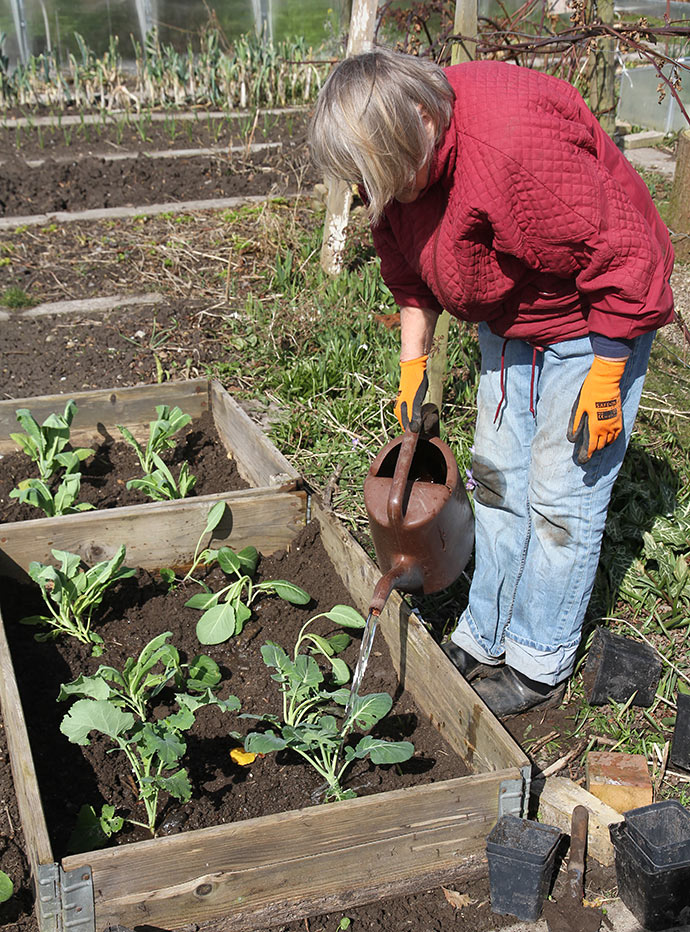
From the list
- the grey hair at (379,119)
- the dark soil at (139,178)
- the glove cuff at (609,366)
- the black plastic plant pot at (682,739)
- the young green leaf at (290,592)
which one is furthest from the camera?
the dark soil at (139,178)

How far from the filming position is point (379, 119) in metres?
1.80

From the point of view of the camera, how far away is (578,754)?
2447 mm

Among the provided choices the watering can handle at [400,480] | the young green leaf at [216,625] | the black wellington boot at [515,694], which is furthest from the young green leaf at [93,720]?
the black wellington boot at [515,694]

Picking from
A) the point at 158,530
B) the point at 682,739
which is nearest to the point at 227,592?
the point at 158,530

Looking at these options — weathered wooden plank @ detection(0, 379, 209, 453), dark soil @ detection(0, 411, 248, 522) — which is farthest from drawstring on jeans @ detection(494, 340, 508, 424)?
weathered wooden plank @ detection(0, 379, 209, 453)

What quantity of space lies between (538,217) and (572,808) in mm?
1329

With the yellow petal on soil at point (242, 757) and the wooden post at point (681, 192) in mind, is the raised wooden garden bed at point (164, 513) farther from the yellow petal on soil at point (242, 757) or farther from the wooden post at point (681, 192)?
the wooden post at point (681, 192)

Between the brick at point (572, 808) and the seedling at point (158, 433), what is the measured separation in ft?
6.08

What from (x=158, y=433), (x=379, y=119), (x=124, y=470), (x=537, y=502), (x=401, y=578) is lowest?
(x=124, y=470)

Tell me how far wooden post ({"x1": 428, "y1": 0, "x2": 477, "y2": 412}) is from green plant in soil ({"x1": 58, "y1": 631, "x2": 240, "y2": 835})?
1.28 meters

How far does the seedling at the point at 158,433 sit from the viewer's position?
3473mm

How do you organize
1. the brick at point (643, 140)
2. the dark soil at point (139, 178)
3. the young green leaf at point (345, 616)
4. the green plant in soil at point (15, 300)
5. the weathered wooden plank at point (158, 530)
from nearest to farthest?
the young green leaf at point (345, 616) < the weathered wooden plank at point (158, 530) < the green plant in soil at point (15, 300) < the dark soil at point (139, 178) < the brick at point (643, 140)

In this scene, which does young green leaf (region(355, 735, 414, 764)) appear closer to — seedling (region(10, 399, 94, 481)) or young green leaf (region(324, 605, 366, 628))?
young green leaf (region(324, 605, 366, 628))

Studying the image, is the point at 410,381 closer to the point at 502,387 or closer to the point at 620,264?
the point at 502,387
